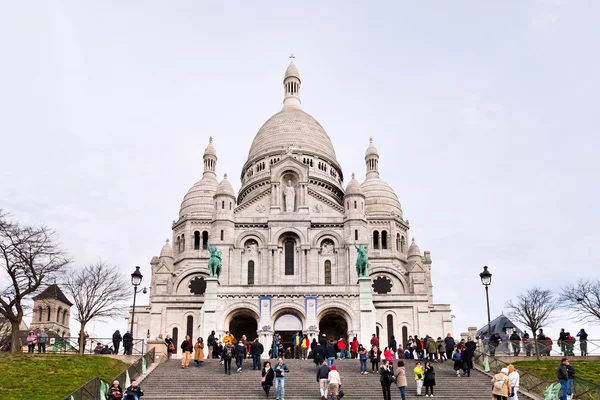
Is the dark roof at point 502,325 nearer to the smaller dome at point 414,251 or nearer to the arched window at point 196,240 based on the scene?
the smaller dome at point 414,251

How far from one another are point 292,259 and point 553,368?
28300 mm

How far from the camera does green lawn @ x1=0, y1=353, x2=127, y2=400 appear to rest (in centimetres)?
2666

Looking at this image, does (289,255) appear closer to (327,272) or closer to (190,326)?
(327,272)

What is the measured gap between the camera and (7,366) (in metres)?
30.9

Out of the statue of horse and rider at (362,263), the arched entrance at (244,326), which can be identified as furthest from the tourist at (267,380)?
the arched entrance at (244,326)

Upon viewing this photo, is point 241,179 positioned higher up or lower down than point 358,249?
higher up

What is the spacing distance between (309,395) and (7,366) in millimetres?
13608

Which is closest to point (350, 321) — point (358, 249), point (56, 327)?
point (358, 249)

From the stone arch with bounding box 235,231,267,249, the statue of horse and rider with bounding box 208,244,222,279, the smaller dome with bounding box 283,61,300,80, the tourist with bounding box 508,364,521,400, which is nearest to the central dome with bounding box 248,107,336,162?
the smaller dome with bounding box 283,61,300,80

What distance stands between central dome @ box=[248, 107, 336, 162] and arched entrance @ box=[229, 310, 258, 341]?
2310cm

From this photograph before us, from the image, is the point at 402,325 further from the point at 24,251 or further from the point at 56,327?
the point at 56,327

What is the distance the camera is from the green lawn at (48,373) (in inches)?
1050

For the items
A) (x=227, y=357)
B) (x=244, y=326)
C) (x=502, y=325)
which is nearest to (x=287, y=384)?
(x=227, y=357)

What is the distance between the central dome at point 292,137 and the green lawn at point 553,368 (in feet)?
140
